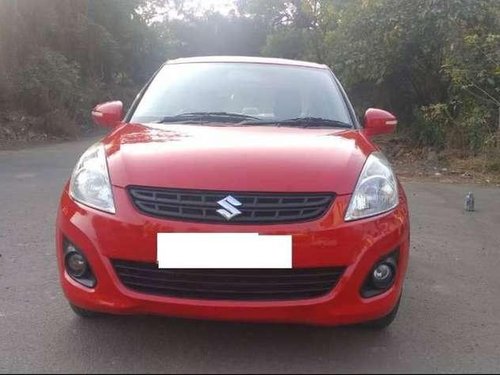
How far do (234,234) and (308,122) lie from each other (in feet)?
4.88

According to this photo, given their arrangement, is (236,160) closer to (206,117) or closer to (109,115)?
(206,117)

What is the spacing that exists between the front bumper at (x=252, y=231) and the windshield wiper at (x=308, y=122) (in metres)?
1.15

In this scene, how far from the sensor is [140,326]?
3.51m

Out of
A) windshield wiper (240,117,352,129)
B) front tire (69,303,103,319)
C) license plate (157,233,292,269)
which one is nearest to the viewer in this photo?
license plate (157,233,292,269)

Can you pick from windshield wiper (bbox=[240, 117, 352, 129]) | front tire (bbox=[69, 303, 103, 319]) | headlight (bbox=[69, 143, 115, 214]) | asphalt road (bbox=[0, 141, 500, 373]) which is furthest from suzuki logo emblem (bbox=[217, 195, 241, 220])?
windshield wiper (bbox=[240, 117, 352, 129])

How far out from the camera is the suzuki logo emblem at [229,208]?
2967mm

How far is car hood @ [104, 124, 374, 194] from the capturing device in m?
3.06

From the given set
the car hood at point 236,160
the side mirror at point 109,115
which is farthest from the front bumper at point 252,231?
the side mirror at point 109,115

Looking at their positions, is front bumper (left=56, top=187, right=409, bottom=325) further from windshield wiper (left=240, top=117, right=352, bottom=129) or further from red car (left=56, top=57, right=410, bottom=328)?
windshield wiper (left=240, top=117, right=352, bottom=129)

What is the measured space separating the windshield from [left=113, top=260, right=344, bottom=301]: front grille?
4.65ft

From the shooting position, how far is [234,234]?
2934 millimetres

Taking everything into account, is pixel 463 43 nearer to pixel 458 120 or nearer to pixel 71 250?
pixel 458 120

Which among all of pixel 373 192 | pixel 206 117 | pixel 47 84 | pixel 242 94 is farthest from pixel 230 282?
pixel 47 84

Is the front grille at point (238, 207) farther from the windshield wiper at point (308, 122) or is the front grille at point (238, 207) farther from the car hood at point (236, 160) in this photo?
the windshield wiper at point (308, 122)
